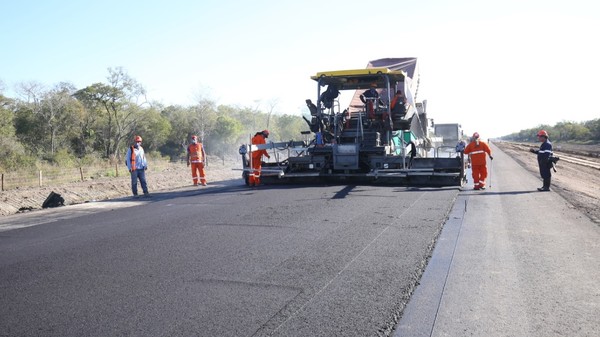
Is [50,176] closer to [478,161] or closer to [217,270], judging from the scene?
[478,161]

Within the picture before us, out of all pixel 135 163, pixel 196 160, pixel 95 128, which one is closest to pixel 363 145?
pixel 196 160

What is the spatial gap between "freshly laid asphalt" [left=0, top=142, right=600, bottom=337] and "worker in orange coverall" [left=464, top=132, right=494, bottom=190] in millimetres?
3517

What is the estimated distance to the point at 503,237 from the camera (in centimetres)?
638

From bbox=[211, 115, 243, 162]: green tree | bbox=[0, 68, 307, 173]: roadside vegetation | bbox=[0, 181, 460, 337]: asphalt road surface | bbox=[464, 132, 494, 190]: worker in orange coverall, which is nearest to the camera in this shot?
bbox=[0, 181, 460, 337]: asphalt road surface

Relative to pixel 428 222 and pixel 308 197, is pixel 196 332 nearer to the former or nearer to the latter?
pixel 428 222

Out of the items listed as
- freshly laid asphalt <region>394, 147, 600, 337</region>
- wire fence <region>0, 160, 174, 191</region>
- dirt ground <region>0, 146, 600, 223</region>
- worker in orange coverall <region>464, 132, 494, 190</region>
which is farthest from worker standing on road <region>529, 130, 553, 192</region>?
wire fence <region>0, 160, 174, 191</region>

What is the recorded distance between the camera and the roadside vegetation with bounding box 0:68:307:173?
27484 millimetres

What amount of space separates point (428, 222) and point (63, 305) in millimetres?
4987

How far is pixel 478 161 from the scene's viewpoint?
39.3 feet

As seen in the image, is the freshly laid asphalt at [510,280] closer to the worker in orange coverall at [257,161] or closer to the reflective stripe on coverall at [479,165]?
the reflective stripe on coverall at [479,165]

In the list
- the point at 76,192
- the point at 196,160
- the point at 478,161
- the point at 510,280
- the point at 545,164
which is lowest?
the point at 510,280

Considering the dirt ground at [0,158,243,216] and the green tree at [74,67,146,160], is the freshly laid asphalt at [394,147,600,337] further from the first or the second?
the green tree at [74,67,146,160]

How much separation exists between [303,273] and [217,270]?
0.82 metres

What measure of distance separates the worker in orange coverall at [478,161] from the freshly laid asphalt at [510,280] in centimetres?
395
